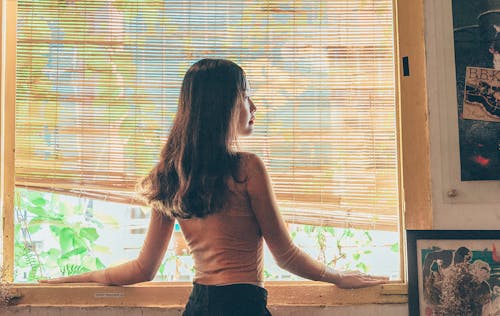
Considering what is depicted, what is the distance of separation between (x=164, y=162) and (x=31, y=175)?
78cm

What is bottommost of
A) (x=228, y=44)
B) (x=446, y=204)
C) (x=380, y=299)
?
(x=380, y=299)

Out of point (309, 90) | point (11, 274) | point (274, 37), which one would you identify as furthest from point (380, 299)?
point (11, 274)

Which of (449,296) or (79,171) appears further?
(79,171)

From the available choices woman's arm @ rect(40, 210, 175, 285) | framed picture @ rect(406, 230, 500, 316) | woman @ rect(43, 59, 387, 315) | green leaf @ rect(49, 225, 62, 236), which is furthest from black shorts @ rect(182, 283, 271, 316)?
green leaf @ rect(49, 225, 62, 236)

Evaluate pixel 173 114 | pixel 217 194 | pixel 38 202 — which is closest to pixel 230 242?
pixel 217 194

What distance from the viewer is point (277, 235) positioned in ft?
6.05

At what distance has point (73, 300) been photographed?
2.21 m

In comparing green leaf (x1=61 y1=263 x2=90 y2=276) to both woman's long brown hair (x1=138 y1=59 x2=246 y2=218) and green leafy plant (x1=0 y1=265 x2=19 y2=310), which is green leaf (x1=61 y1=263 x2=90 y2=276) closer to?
green leafy plant (x1=0 y1=265 x2=19 y2=310)

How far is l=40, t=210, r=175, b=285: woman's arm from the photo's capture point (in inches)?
76.8

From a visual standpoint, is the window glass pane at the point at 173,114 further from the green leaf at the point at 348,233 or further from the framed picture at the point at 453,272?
the framed picture at the point at 453,272

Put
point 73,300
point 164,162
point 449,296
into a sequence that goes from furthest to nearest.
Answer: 1. point 73,300
2. point 449,296
3. point 164,162

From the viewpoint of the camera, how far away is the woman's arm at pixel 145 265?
1.95m

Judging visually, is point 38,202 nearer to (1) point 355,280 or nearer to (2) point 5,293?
(2) point 5,293

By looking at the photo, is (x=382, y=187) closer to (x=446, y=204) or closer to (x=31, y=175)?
(x=446, y=204)
